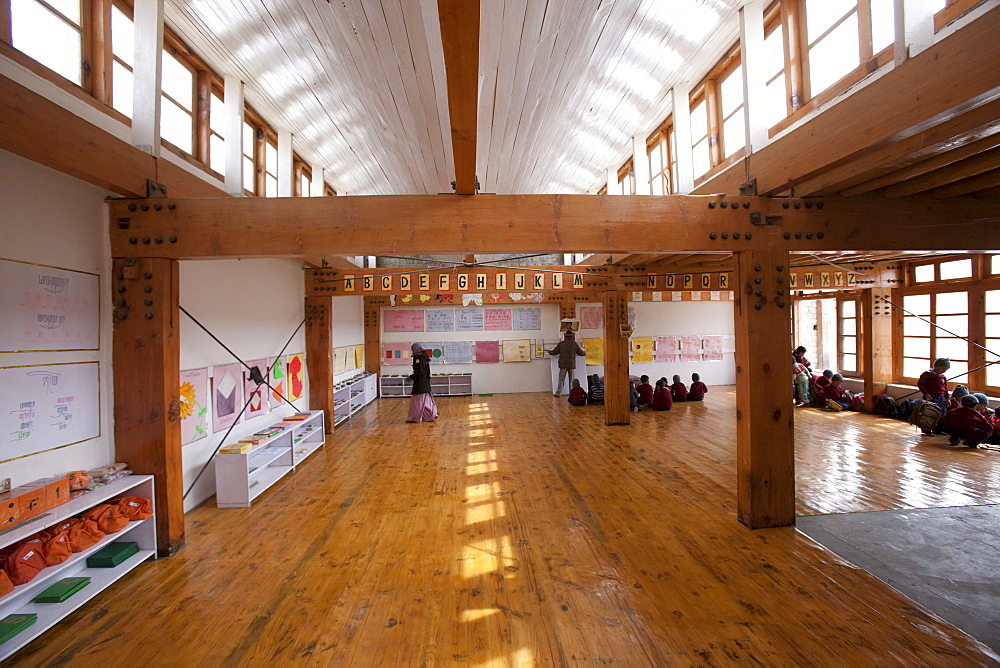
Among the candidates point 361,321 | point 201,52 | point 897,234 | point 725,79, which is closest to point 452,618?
point 897,234

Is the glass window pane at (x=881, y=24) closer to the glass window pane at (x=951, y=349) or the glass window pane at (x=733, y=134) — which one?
the glass window pane at (x=733, y=134)

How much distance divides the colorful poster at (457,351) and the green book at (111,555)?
8314 millimetres

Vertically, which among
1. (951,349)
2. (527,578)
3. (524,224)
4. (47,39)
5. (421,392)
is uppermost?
(47,39)

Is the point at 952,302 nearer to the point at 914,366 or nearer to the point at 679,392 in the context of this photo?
the point at 914,366

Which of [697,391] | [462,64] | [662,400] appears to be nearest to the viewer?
[462,64]

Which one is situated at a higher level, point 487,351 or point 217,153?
point 217,153

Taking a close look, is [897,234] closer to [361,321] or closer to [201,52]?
[201,52]

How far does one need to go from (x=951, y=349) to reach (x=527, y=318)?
796 centimetres

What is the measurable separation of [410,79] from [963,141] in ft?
10.8

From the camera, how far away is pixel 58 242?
8.64 ft

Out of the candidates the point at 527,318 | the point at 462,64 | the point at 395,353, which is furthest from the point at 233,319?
the point at 527,318

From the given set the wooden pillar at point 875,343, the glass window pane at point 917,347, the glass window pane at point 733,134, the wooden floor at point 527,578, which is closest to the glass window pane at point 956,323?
the glass window pane at point 917,347

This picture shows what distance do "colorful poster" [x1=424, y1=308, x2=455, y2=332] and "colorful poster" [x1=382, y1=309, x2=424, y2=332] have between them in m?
0.18

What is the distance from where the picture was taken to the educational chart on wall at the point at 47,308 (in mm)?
2338
